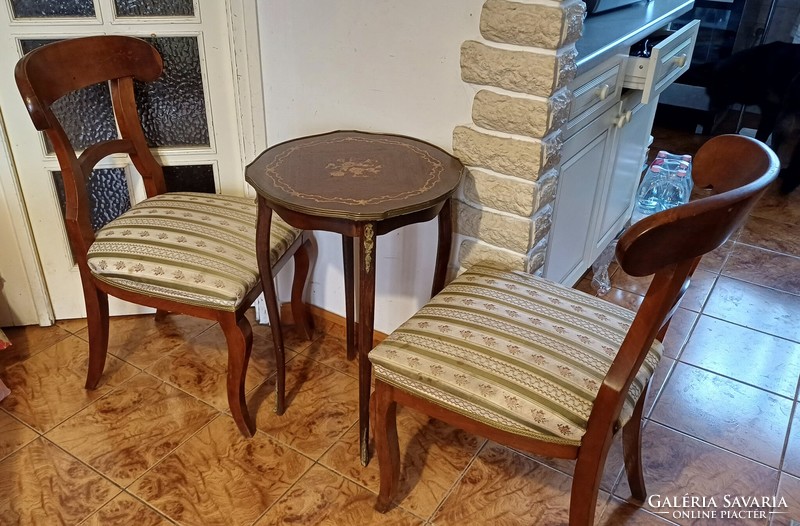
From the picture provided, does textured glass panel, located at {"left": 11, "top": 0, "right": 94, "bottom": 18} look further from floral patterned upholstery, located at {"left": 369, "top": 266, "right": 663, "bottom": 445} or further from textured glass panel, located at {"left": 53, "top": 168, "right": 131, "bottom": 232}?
floral patterned upholstery, located at {"left": 369, "top": 266, "right": 663, "bottom": 445}

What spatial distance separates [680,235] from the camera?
0.89 m

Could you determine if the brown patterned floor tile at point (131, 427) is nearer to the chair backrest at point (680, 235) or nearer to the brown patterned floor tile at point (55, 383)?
the brown patterned floor tile at point (55, 383)

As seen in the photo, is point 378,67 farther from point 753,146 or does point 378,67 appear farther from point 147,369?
point 147,369

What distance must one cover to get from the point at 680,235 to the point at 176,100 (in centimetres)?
148

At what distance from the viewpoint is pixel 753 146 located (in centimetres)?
112

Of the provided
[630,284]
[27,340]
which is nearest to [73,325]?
[27,340]

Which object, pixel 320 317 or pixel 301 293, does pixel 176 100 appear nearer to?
pixel 301 293

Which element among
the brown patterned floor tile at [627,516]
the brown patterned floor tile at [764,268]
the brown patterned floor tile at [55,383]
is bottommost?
the brown patterned floor tile at [55,383]

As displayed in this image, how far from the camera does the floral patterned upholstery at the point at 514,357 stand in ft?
3.86

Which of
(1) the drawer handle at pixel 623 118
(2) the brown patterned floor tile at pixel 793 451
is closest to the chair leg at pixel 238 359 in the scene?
(1) the drawer handle at pixel 623 118

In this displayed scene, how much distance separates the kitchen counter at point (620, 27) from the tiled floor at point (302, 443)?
95cm

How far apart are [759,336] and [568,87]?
3.95 feet

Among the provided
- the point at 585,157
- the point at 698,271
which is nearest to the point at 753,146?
the point at 585,157

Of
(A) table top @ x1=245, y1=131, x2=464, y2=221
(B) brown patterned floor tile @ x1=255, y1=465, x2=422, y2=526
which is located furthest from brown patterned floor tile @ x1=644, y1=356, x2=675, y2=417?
(A) table top @ x1=245, y1=131, x2=464, y2=221
